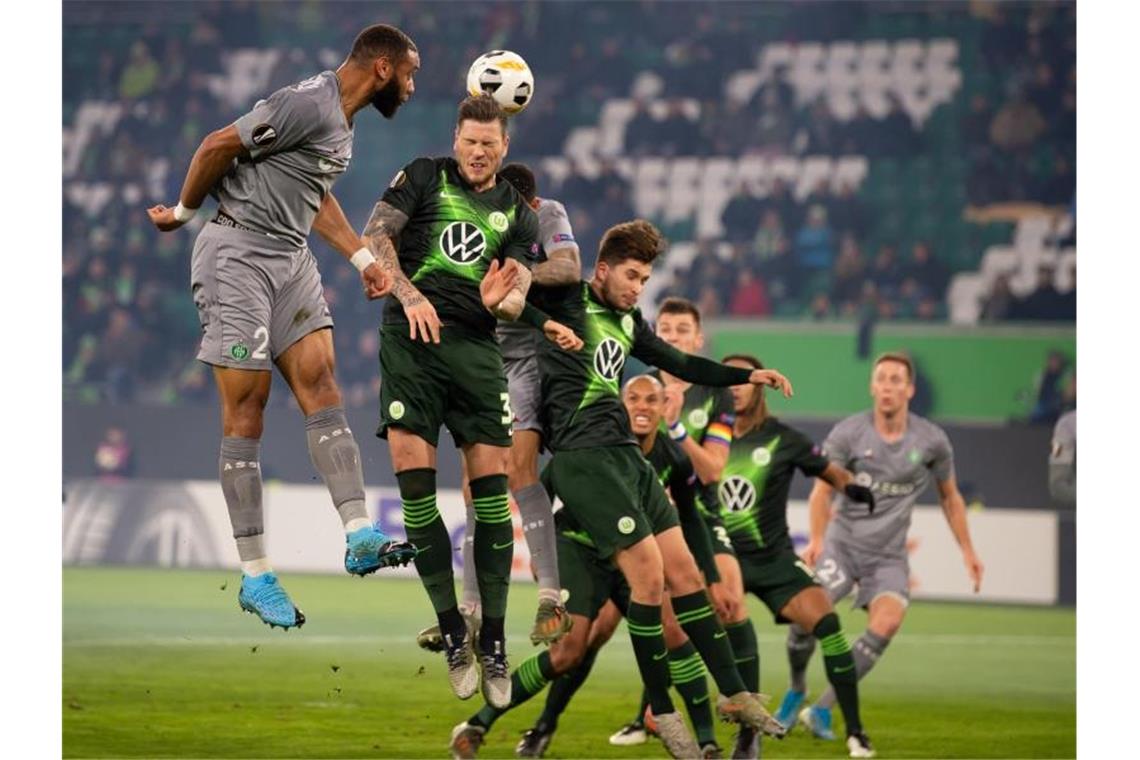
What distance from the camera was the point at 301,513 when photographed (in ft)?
54.4

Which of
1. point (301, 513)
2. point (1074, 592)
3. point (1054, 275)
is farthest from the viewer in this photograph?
point (1054, 275)

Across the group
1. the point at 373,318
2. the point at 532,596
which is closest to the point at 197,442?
the point at 373,318

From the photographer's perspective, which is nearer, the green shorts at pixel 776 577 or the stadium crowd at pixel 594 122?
the green shorts at pixel 776 577

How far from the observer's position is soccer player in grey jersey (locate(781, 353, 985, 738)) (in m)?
9.98

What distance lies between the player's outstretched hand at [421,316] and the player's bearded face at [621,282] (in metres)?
1.21

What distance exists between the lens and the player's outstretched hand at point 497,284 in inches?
255

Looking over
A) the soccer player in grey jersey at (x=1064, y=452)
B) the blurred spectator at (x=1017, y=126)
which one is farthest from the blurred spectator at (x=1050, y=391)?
the soccer player in grey jersey at (x=1064, y=452)

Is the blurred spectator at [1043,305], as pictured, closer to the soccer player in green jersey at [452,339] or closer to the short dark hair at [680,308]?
the short dark hair at [680,308]

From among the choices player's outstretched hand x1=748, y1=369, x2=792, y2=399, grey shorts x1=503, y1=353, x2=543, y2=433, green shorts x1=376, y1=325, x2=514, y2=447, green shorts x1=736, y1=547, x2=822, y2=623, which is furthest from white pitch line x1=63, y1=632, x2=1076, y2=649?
green shorts x1=376, y1=325, x2=514, y2=447

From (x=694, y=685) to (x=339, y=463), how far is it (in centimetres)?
248

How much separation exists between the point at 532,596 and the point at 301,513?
2583mm

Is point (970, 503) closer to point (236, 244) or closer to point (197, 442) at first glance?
point (197, 442)

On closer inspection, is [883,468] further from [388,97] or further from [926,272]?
[926,272]

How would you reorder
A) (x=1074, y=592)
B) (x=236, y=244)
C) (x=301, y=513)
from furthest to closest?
(x=301, y=513) < (x=1074, y=592) < (x=236, y=244)
